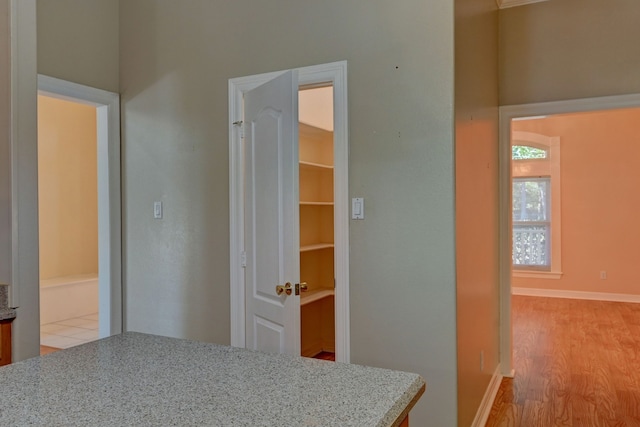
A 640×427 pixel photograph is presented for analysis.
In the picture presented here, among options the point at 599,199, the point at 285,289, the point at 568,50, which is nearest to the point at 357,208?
the point at 285,289

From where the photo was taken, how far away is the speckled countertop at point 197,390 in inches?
34.7

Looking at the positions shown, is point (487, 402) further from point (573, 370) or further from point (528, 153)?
point (528, 153)

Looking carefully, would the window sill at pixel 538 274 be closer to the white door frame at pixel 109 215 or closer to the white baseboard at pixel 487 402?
the white baseboard at pixel 487 402

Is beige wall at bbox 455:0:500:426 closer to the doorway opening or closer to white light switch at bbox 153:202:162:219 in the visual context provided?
white light switch at bbox 153:202:162:219

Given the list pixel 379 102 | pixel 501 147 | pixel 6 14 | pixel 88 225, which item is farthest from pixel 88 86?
pixel 88 225

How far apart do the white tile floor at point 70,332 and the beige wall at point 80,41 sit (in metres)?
2.46

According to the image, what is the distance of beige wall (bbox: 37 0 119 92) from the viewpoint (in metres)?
2.79

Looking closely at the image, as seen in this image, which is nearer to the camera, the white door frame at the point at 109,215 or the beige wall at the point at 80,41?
the beige wall at the point at 80,41

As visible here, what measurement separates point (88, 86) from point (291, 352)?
2122 mm

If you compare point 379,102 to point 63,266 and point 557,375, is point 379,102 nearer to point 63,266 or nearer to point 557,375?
point 557,375

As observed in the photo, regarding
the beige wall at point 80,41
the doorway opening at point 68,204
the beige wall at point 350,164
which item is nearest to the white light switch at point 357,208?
the beige wall at point 350,164

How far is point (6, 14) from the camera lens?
1.95 metres

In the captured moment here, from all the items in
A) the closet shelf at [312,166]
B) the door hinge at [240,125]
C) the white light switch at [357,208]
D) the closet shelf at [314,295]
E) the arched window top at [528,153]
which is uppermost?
the arched window top at [528,153]

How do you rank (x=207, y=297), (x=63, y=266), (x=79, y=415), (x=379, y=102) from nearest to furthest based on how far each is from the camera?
(x=79, y=415) < (x=379, y=102) < (x=207, y=297) < (x=63, y=266)
